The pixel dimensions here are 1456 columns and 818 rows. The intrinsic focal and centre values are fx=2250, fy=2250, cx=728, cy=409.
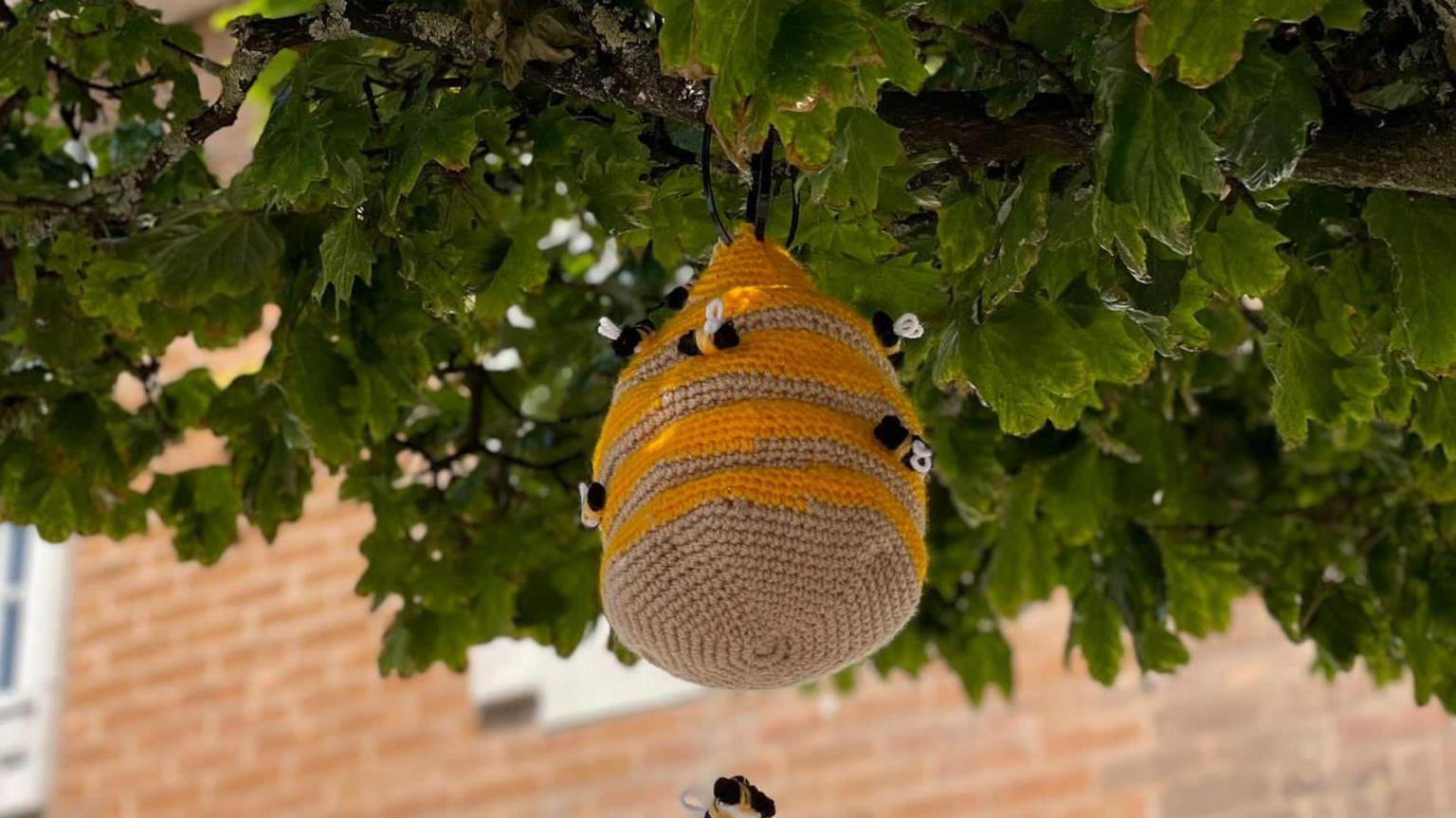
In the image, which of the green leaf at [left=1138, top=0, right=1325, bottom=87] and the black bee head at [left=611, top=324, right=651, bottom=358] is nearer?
the green leaf at [left=1138, top=0, right=1325, bottom=87]

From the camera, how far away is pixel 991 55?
1714 mm

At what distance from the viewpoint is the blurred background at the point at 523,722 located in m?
4.26

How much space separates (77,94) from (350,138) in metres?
0.68

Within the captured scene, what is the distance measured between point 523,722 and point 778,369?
12.5ft

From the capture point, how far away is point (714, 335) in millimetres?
1421

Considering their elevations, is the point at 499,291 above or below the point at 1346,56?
below

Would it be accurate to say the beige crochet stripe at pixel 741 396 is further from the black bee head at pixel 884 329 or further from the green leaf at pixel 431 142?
the green leaf at pixel 431 142

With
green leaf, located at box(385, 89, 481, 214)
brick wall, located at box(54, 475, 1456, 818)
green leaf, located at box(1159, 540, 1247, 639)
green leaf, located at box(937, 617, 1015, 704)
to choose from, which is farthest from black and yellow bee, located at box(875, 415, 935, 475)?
brick wall, located at box(54, 475, 1456, 818)

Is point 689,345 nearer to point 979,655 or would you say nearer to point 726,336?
point 726,336

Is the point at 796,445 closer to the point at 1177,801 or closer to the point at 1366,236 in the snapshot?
the point at 1366,236

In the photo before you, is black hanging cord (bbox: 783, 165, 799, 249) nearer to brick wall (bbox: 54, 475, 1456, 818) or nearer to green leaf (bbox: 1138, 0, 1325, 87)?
green leaf (bbox: 1138, 0, 1325, 87)

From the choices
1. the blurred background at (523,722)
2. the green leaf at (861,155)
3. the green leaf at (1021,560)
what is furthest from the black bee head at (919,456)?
the blurred background at (523,722)

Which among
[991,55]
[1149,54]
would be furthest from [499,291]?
[1149,54]

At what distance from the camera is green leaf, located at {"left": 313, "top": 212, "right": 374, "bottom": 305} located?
5.65 ft
